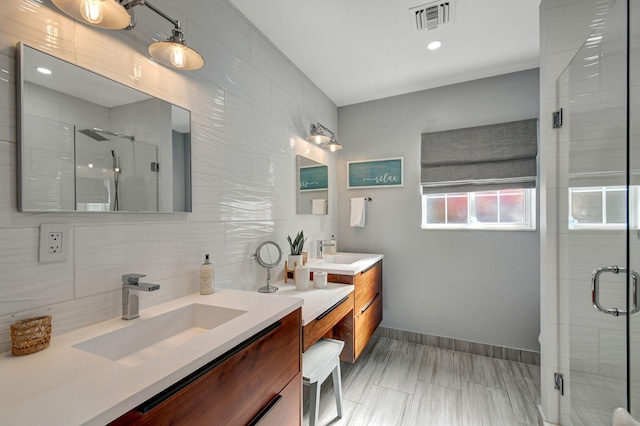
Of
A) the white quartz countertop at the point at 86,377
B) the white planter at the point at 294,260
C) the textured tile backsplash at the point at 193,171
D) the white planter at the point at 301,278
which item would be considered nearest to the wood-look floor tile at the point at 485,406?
the white planter at the point at 301,278

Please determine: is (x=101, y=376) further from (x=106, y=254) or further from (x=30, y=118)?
(x=30, y=118)

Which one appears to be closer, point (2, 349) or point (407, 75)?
point (2, 349)

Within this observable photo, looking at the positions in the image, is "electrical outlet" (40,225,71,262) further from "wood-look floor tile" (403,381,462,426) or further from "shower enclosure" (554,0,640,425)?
"shower enclosure" (554,0,640,425)

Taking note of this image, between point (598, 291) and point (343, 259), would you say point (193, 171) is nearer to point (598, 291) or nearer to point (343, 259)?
point (343, 259)

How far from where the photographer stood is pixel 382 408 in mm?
1851

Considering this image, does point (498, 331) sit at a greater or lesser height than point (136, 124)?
lesser

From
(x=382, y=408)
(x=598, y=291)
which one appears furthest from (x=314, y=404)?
(x=598, y=291)

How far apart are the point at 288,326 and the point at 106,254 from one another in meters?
0.75

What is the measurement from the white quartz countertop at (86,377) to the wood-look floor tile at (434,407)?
4.80 feet

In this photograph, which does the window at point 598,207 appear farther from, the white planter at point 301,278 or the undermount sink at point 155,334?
the undermount sink at point 155,334

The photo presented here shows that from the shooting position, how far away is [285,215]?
2.16 meters

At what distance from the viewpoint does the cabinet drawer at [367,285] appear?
2084mm

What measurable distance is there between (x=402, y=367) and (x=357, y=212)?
1474mm

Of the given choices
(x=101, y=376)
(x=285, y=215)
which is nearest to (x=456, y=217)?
(x=285, y=215)
